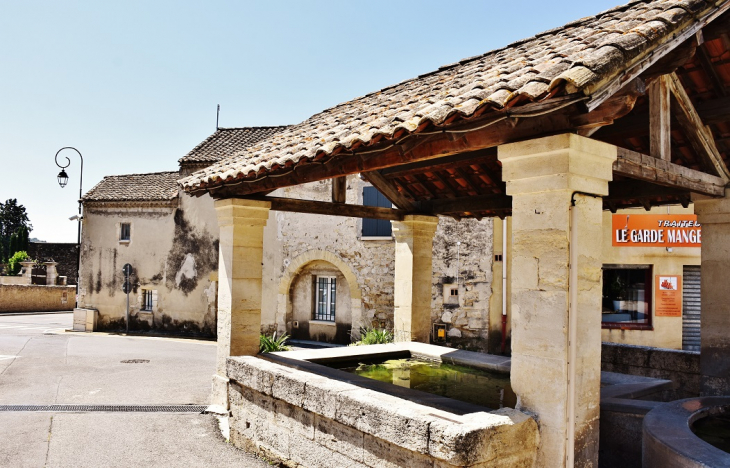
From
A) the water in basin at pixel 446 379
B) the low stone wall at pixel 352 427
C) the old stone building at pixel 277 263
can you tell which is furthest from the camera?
the old stone building at pixel 277 263

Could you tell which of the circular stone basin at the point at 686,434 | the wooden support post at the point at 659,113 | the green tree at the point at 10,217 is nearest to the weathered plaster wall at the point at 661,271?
the circular stone basin at the point at 686,434

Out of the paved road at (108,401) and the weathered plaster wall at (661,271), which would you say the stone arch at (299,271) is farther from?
the weathered plaster wall at (661,271)

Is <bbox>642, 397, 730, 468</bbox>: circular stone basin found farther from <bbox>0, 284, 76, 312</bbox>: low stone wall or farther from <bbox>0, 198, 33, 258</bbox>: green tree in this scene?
<bbox>0, 198, 33, 258</bbox>: green tree

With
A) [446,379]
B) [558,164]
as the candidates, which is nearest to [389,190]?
[446,379]

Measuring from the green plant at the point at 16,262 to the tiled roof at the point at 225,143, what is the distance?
20274 millimetres

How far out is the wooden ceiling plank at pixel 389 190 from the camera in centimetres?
738

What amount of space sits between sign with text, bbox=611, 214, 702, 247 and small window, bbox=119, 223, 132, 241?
15957mm

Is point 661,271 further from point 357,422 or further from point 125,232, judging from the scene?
point 125,232

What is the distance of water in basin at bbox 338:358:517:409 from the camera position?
19.7 feet

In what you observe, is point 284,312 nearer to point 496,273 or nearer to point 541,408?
point 496,273

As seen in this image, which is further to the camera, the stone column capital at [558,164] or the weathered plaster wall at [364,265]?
the weathered plaster wall at [364,265]

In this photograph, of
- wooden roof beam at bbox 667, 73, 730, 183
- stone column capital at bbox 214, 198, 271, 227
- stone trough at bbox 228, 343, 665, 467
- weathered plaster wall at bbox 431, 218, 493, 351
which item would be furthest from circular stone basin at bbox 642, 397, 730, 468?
weathered plaster wall at bbox 431, 218, 493, 351

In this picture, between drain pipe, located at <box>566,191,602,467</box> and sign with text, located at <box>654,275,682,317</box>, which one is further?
sign with text, located at <box>654,275,682,317</box>

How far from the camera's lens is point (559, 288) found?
3334mm
